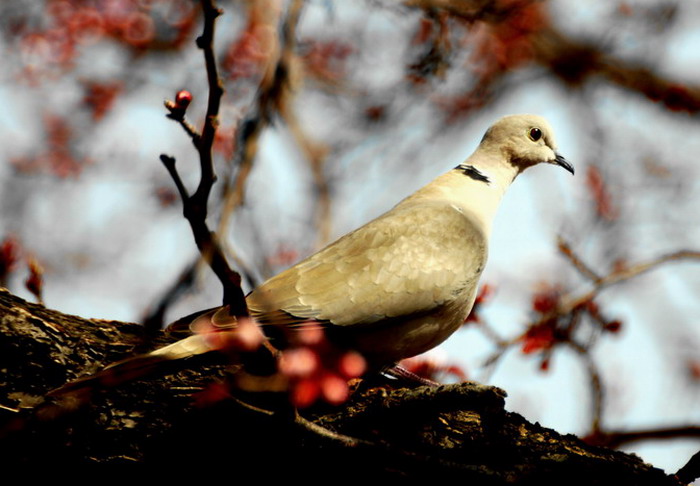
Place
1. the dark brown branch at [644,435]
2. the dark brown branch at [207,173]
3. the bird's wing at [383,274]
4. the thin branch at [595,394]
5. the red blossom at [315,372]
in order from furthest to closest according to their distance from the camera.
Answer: the thin branch at [595,394] → the dark brown branch at [644,435] → the bird's wing at [383,274] → the red blossom at [315,372] → the dark brown branch at [207,173]

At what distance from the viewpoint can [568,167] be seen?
406 cm

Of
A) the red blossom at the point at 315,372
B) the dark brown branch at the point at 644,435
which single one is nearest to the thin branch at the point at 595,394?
the dark brown branch at the point at 644,435

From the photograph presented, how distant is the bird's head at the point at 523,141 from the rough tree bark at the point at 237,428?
198 cm

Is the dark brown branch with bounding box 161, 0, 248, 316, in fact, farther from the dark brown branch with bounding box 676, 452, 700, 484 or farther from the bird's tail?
the dark brown branch with bounding box 676, 452, 700, 484

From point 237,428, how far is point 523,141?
250cm

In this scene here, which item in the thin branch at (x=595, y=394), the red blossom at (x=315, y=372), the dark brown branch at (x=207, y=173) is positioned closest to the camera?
the dark brown branch at (x=207, y=173)

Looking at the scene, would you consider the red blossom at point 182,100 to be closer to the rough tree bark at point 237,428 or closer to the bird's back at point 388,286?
the rough tree bark at point 237,428

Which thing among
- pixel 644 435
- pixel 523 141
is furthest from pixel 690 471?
pixel 523 141

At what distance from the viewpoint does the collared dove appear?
9.22 feet

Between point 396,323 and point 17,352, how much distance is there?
138cm

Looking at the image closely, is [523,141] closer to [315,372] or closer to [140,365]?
[315,372]

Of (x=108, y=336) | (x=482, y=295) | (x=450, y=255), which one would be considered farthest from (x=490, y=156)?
(x=108, y=336)

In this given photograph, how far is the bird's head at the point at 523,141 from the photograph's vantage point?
3.99m

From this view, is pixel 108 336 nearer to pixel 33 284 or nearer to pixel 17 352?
pixel 17 352
